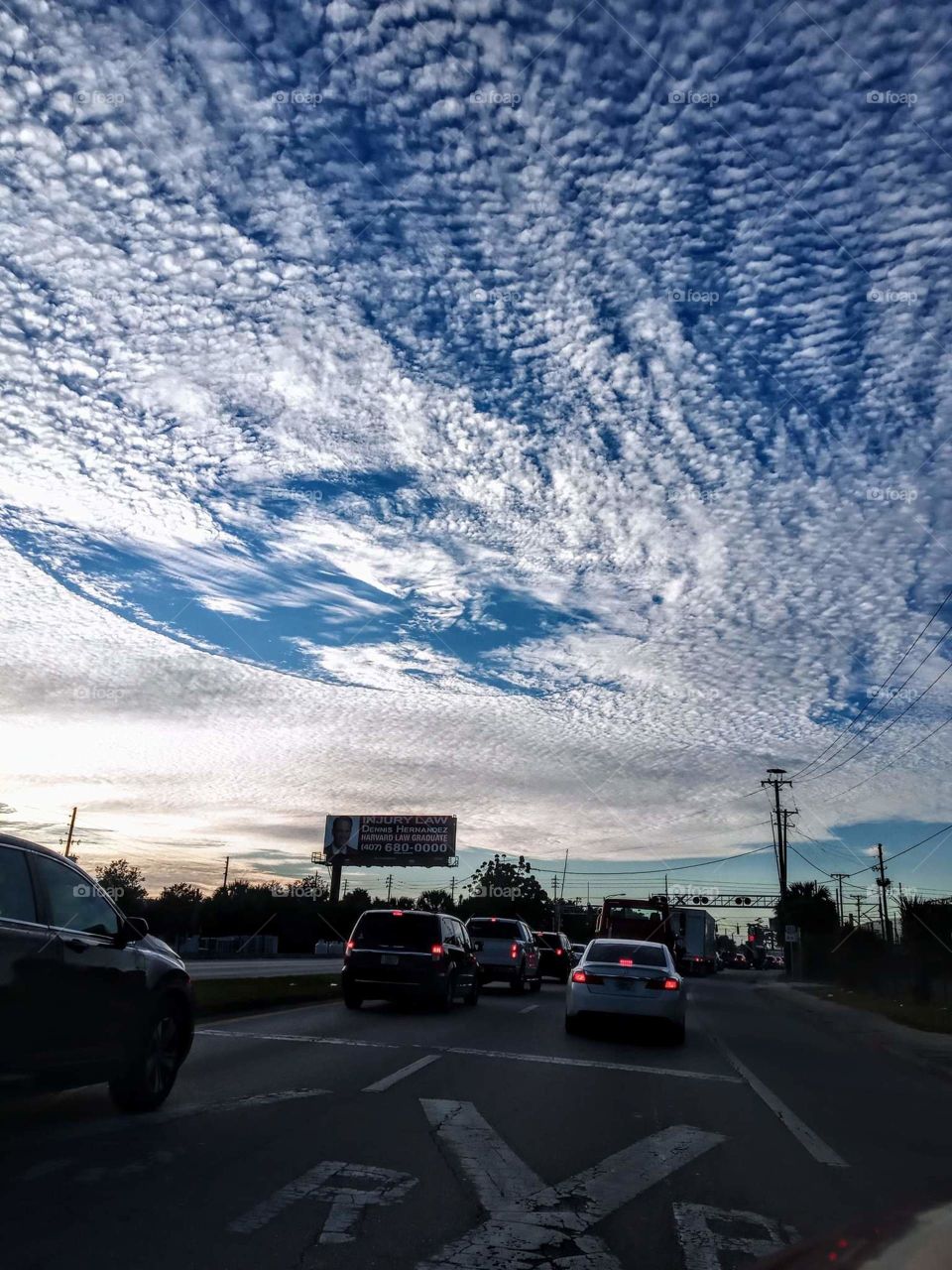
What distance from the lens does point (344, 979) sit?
18.7m

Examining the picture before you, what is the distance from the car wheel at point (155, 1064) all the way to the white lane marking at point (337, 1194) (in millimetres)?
1869

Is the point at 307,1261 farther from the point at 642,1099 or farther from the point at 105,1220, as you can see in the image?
the point at 642,1099

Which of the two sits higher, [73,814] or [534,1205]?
[73,814]

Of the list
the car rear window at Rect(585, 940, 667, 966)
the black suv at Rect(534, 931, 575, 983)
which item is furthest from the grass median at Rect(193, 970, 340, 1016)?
the black suv at Rect(534, 931, 575, 983)

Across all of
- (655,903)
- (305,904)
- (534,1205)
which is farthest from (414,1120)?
(305,904)

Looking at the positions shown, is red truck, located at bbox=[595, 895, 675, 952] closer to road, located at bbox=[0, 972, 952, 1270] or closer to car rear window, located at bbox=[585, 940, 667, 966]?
car rear window, located at bbox=[585, 940, 667, 966]

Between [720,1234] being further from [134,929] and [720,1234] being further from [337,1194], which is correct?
[134,929]

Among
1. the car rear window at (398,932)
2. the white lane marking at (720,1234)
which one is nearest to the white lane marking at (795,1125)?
the white lane marking at (720,1234)

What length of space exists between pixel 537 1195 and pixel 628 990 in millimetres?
9582

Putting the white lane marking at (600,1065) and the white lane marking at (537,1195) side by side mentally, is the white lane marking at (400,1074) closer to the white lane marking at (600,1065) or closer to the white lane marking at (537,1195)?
the white lane marking at (600,1065)

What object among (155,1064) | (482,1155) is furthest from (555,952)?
(482,1155)

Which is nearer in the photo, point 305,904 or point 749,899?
point 749,899

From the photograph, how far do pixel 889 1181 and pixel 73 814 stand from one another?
103399 mm

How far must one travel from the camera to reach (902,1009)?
2755cm
